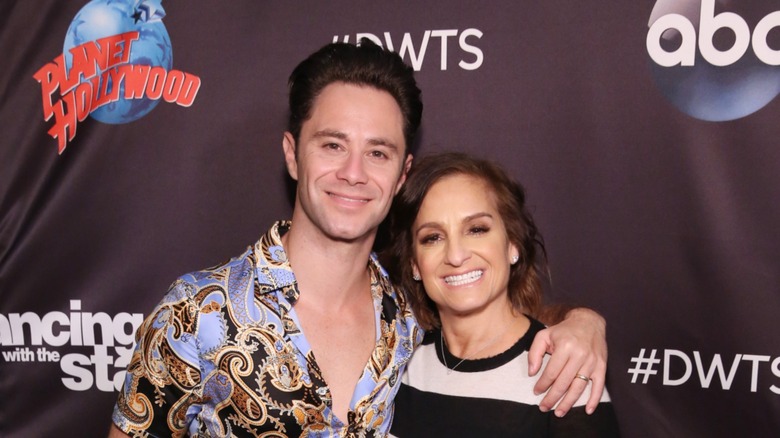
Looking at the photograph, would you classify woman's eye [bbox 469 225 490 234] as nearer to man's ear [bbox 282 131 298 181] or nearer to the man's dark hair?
the man's dark hair

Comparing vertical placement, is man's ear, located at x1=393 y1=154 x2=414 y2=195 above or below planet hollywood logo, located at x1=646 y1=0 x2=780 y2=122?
below

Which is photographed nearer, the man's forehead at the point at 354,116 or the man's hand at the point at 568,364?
the man's hand at the point at 568,364

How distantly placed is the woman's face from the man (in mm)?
136

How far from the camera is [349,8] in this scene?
2.15 meters

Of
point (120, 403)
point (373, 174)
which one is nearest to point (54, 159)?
point (120, 403)

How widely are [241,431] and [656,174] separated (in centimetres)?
143

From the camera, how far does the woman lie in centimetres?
159

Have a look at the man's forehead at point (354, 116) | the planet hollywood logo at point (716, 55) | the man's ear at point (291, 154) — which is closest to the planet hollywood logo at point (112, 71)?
the man's ear at point (291, 154)

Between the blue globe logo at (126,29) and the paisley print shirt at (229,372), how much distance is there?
894 mm

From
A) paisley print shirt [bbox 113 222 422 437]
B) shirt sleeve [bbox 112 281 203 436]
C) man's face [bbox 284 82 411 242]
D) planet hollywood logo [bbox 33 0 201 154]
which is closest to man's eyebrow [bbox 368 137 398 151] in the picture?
man's face [bbox 284 82 411 242]

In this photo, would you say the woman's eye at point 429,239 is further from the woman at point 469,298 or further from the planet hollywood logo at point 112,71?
the planet hollywood logo at point 112,71

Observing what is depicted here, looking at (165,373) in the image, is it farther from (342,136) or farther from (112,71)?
(112,71)

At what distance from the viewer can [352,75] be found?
1.75m

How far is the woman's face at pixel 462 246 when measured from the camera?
1688 mm
